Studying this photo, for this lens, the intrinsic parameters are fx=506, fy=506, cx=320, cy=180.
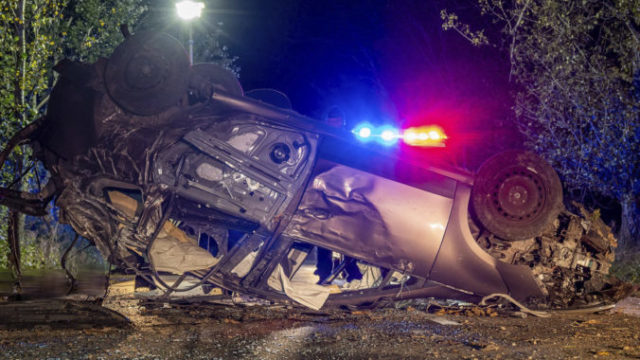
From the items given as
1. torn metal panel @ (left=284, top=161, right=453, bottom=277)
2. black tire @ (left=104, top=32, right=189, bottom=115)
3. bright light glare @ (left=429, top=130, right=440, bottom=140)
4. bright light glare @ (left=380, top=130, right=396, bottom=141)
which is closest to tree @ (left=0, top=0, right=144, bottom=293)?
black tire @ (left=104, top=32, right=189, bottom=115)

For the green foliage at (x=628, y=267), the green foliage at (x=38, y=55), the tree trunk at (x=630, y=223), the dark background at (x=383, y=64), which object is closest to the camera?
the green foliage at (x=628, y=267)

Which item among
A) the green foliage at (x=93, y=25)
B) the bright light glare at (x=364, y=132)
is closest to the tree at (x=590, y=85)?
the bright light glare at (x=364, y=132)

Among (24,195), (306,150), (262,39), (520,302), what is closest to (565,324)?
(520,302)

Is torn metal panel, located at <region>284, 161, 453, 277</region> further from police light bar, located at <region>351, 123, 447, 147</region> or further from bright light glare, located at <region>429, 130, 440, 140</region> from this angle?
bright light glare, located at <region>429, 130, 440, 140</region>

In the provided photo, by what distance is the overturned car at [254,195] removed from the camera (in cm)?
473

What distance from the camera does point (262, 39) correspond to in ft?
82.9

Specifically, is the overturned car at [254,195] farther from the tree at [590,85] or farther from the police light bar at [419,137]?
the tree at [590,85]

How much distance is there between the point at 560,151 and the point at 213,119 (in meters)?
8.69

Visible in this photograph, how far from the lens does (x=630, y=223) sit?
10.8 metres

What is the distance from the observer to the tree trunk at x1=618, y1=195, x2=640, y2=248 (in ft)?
35.0

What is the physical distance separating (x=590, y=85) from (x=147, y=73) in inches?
367

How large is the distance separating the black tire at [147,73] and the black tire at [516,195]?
328 centimetres

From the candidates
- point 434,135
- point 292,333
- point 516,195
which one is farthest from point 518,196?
point 292,333

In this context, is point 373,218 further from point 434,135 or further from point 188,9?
point 188,9
